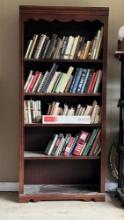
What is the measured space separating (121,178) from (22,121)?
1.16m

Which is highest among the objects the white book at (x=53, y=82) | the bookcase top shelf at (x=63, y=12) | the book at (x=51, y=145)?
the bookcase top shelf at (x=63, y=12)

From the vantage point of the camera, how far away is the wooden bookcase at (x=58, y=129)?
356 centimetres

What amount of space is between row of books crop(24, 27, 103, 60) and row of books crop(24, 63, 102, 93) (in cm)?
13

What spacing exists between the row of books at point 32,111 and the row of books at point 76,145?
271 millimetres

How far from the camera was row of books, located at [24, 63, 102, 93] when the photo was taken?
145 inches

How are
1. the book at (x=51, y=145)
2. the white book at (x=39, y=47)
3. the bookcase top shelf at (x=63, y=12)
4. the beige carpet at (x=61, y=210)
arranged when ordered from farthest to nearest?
the book at (x=51, y=145), the white book at (x=39, y=47), the bookcase top shelf at (x=63, y=12), the beige carpet at (x=61, y=210)

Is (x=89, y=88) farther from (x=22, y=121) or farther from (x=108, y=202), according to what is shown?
(x=108, y=202)

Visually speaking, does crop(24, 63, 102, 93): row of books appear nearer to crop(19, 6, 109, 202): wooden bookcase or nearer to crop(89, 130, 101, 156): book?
crop(19, 6, 109, 202): wooden bookcase

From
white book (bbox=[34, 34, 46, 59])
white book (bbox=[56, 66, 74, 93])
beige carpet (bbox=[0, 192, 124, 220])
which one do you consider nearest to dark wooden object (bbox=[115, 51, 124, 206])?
beige carpet (bbox=[0, 192, 124, 220])

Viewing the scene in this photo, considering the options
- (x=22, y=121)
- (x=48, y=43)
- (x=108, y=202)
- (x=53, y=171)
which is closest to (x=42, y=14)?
(x=48, y=43)

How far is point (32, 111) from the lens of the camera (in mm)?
3705

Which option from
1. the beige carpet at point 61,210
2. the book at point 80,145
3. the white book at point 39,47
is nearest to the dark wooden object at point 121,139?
the beige carpet at point 61,210

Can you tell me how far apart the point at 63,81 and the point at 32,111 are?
1.38 feet

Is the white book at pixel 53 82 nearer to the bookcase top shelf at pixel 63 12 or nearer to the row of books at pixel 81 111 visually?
the row of books at pixel 81 111
